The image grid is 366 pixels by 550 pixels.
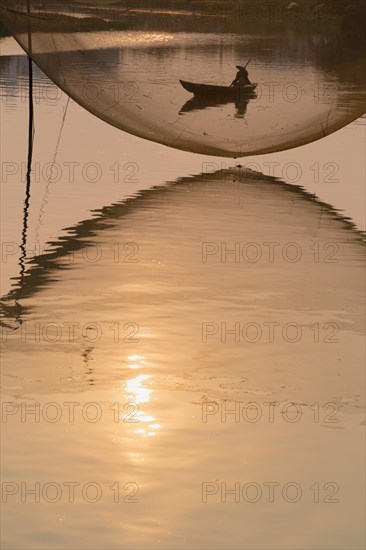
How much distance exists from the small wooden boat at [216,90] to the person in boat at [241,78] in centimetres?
3

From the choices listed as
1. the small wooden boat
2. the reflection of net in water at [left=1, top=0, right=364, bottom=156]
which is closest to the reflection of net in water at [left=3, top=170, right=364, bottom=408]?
the reflection of net in water at [left=1, top=0, right=364, bottom=156]

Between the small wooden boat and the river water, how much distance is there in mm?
219

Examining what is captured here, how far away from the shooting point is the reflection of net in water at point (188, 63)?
433 inches

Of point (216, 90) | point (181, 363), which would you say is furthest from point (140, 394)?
point (216, 90)

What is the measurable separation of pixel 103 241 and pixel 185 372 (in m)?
3.51

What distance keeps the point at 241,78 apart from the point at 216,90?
260 millimetres

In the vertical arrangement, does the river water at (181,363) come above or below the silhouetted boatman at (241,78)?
below

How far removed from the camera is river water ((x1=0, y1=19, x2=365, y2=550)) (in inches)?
202

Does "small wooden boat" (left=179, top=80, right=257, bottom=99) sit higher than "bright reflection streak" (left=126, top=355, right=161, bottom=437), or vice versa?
A: "small wooden boat" (left=179, top=80, right=257, bottom=99)

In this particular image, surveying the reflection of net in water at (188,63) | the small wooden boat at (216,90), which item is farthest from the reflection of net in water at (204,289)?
A: the small wooden boat at (216,90)

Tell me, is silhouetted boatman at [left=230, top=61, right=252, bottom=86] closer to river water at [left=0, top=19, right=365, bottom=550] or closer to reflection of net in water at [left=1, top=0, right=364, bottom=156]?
reflection of net in water at [left=1, top=0, right=364, bottom=156]

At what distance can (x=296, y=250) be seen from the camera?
10195 millimetres

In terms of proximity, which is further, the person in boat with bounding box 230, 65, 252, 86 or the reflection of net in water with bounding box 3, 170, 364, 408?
the person in boat with bounding box 230, 65, 252, 86

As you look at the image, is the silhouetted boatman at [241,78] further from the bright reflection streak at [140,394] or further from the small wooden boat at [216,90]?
the bright reflection streak at [140,394]
